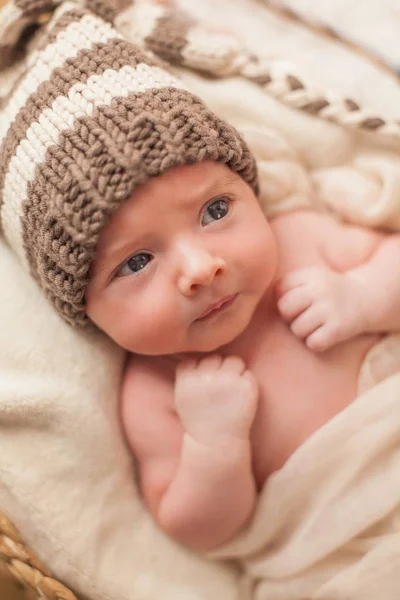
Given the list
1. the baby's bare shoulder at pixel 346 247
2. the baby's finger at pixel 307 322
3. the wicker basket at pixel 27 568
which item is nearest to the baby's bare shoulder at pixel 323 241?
the baby's bare shoulder at pixel 346 247

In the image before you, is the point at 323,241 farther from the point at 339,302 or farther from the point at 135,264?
the point at 135,264

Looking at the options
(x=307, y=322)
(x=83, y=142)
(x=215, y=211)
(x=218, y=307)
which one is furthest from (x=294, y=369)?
(x=83, y=142)

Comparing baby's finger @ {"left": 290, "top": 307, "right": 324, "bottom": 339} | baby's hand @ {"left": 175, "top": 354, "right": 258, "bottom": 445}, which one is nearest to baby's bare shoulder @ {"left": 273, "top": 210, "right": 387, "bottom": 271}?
baby's finger @ {"left": 290, "top": 307, "right": 324, "bottom": 339}

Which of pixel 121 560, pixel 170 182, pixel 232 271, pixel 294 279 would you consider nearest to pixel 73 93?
pixel 170 182

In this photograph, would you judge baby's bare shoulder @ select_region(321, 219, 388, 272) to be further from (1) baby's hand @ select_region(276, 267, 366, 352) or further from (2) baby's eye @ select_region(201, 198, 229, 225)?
(2) baby's eye @ select_region(201, 198, 229, 225)

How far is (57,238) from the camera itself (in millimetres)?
861

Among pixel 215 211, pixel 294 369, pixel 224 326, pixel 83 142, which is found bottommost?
pixel 294 369

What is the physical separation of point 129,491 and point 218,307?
0.34 m

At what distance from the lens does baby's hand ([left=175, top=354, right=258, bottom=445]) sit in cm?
96

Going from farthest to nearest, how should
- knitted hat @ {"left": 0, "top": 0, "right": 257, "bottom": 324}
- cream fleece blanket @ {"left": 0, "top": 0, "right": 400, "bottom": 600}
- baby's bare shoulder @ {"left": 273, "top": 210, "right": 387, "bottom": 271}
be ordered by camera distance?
baby's bare shoulder @ {"left": 273, "top": 210, "right": 387, "bottom": 271} → cream fleece blanket @ {"left": 0, "top": 0, "right": 400, "bottom": 600} → knitted hat @ {"left": 0, "top": 0, "right": 257, "bottom": 324}

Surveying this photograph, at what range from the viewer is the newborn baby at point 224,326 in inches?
34.3

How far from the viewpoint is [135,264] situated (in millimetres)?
887

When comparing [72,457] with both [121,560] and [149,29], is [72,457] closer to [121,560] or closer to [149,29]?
[121,560]

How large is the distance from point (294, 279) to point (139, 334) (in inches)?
11.1
